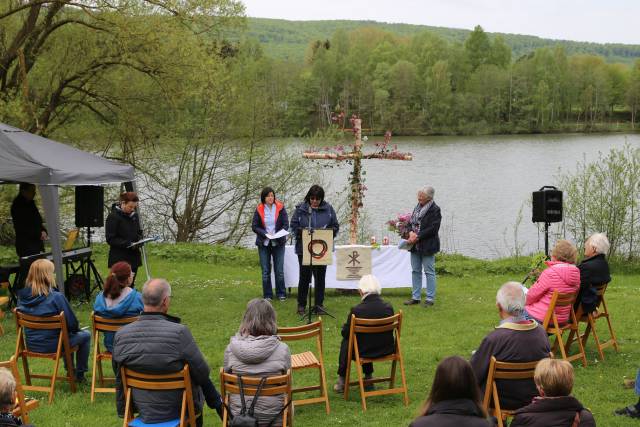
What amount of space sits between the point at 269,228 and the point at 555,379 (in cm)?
637

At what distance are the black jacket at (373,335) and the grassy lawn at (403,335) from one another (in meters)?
0.44

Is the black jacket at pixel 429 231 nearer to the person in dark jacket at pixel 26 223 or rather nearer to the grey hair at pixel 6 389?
the person in dark jacket at pixel 26 223

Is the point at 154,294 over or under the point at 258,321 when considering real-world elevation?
over

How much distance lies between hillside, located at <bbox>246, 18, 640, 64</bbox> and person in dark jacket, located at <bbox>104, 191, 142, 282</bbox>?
11132 centimetres

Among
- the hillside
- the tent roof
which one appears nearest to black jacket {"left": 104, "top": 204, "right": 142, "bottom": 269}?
the tent roof

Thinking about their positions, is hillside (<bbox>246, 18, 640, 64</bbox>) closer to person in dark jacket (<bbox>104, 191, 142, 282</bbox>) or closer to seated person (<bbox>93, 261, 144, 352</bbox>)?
person in dark jacket (<bbox>104, 191, 142, 282</bbox>)

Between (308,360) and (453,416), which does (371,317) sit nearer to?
(308,360)

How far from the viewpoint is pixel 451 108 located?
2598 inches

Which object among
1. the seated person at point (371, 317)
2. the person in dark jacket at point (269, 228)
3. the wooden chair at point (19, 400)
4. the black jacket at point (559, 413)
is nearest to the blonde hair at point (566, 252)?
the seated person at point (371, 317)

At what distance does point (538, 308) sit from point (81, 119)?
1409cm

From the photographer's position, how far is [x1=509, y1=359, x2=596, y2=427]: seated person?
12.8 ft

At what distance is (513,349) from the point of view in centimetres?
495

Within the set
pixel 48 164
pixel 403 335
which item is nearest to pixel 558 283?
pixel 403 335

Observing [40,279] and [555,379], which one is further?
[40,279]
